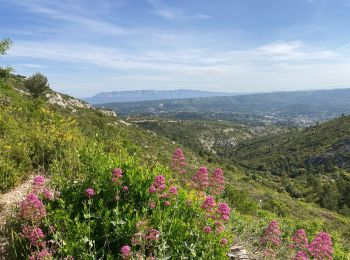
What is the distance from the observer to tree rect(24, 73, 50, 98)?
48.2 metres

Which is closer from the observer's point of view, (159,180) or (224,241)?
(224,241)

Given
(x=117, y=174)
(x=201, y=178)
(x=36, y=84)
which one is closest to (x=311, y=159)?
(x=36, y=84)

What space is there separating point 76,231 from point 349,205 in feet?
224

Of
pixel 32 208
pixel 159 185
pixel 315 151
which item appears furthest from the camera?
pixel 315 151

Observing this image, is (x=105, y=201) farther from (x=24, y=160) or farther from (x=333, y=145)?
(x=333, y=145)

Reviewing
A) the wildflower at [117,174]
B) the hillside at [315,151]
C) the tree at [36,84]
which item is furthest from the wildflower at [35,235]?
the hillside at [315,151]

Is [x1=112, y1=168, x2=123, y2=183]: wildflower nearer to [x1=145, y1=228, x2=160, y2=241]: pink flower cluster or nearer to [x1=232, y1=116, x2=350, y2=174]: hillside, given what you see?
[x1=145, y1=228, x2=160, y2=241]: pink flower cluster

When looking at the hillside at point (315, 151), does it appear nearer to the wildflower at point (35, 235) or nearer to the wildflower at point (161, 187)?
the wildflower at point (161, 187)

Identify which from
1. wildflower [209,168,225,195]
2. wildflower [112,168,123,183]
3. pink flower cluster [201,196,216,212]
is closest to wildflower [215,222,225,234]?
pink flower cluster [201,196,216,212]

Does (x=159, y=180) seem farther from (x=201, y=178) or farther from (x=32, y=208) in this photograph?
(x=32, y=208)

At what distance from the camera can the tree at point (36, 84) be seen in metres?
48.2

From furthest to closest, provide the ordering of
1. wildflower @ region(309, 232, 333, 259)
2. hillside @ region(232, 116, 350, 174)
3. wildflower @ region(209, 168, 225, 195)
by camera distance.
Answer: hillside @ region(232, 116, 350, 174)
wildflower @ region(209, 168, 225, 195)
wildflower @ region(309, 232, 333, 259)

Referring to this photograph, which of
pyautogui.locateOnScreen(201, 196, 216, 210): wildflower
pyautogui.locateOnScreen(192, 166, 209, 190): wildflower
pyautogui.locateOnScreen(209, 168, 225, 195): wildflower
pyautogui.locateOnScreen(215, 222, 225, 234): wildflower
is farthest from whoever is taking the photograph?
pyautogui.locateOnScreen(209, 168, 225, 195): wildflower

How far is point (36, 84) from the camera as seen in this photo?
48.4 metres
